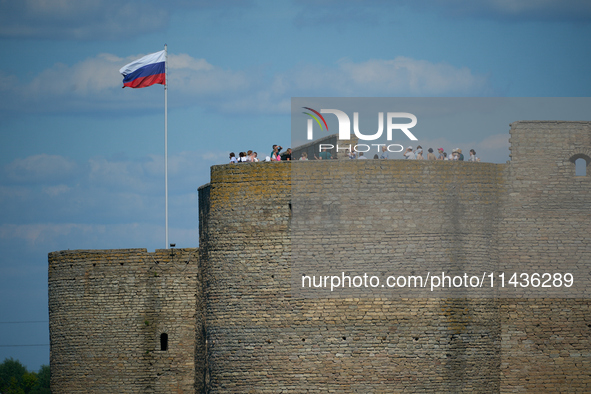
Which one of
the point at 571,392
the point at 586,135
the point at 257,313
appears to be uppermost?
the point at 586,135

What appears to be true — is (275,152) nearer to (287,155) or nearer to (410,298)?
(287,155)

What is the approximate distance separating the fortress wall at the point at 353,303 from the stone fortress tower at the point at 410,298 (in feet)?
0.11

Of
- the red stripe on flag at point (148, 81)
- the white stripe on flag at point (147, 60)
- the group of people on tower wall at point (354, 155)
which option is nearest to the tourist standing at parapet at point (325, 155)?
the group of people on tower wall at point (354, 155)

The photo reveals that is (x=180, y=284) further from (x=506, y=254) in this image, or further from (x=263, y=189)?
(x=506, y=254)

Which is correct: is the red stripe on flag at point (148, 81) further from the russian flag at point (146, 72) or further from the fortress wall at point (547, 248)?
the fortress wall at point (547, 248)

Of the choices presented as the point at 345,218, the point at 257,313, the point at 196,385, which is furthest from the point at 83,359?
the point at 345,218

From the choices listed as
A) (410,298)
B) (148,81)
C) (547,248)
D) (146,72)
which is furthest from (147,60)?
(547,248)

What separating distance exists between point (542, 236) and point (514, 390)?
4.61 meters

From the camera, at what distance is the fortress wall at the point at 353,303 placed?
26438 mm

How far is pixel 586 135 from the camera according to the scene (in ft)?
94.8

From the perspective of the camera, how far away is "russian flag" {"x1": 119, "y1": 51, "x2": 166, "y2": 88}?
3556 cm

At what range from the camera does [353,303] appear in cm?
2656

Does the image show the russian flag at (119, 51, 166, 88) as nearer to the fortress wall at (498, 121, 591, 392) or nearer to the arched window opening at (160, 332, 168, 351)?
the arched window opening at (160, 332, 168, 351)

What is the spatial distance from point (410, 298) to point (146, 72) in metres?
14.6
